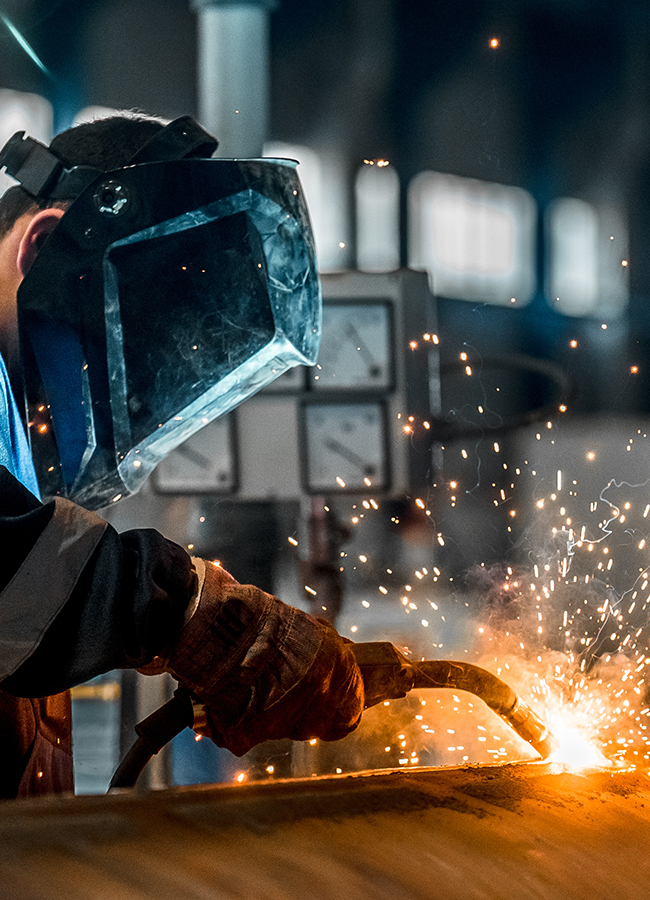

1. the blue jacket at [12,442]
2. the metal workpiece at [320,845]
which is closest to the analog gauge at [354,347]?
the blue jacket at [12,442]

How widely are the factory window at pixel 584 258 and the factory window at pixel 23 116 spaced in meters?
0.87

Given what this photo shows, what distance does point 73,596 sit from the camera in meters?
0.80

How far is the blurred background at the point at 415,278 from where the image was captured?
4.09ft

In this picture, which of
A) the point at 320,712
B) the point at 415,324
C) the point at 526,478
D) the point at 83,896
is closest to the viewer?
the point at 83,896

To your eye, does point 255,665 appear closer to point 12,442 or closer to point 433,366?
point 12,442

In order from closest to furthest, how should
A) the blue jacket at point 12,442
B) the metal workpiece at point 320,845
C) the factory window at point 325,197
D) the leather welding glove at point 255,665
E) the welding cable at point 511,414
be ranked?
the metal workpiece at point 320,845 → the leather welding glove at point 255,665 → the blue jacket at point 12,442 → the factory window at point 325,197 → the welding cable at point 511,414

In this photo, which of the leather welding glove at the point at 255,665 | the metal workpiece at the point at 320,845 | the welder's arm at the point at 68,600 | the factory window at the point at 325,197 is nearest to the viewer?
the metal workpiece at the point at 320,845

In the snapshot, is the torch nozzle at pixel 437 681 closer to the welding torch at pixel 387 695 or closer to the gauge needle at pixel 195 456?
the welding torch at pixel 387 695

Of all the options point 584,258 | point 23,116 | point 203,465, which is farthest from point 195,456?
point 584,258

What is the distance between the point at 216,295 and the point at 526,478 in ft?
2.17

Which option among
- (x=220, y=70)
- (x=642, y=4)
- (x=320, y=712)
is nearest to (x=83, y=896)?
(x=320, y=712)

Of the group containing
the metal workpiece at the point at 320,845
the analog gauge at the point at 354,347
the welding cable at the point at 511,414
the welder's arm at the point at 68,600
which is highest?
the analog gauge at the point at 354,347

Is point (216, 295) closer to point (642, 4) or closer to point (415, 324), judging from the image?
point (415, 324)

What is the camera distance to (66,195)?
120 cm
